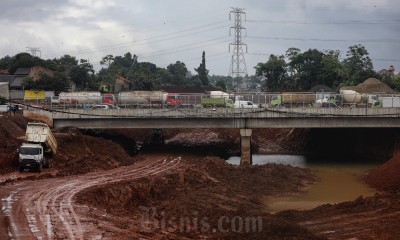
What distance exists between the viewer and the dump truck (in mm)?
44312

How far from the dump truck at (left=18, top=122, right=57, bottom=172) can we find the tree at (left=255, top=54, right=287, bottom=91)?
103 m

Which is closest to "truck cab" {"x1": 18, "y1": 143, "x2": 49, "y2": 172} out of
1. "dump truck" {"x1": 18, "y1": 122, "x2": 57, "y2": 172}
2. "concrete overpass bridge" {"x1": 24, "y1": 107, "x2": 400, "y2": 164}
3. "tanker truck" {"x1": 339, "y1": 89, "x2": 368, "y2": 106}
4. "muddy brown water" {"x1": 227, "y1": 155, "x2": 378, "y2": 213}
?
"dump truck" {"x1": 18, "y1": 122, "x2": 57, "y2": 172}

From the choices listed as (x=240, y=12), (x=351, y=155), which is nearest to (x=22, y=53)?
(x=240, y=12)

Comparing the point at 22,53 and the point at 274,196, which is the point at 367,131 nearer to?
the point at 274,196

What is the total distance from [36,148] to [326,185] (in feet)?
91.7

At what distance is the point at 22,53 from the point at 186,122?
75.3 meters

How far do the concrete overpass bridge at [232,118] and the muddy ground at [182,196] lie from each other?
10.9 feet

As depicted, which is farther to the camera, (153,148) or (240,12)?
(240,12)

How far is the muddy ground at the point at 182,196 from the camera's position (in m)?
28.3

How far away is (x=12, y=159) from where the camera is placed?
153ft

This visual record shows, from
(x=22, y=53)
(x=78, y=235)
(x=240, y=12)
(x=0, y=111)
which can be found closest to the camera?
(x=78, y=235)

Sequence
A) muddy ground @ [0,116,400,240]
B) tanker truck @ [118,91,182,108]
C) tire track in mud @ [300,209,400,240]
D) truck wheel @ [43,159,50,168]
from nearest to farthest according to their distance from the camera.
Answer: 1. muddy ground @ [0,116,400,240]
2. tire track in mud @ [300,209,400,240]
3. truck wheel @ [43,159,50,168]
4. tanker truck @ [118,91,182,108]

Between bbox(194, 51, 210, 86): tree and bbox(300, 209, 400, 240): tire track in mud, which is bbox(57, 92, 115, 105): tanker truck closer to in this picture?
bbox(300, 209, 400, 240): tire track in mud

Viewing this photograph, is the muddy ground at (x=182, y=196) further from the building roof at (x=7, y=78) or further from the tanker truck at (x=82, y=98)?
the building roof at (x=7, y=78)
